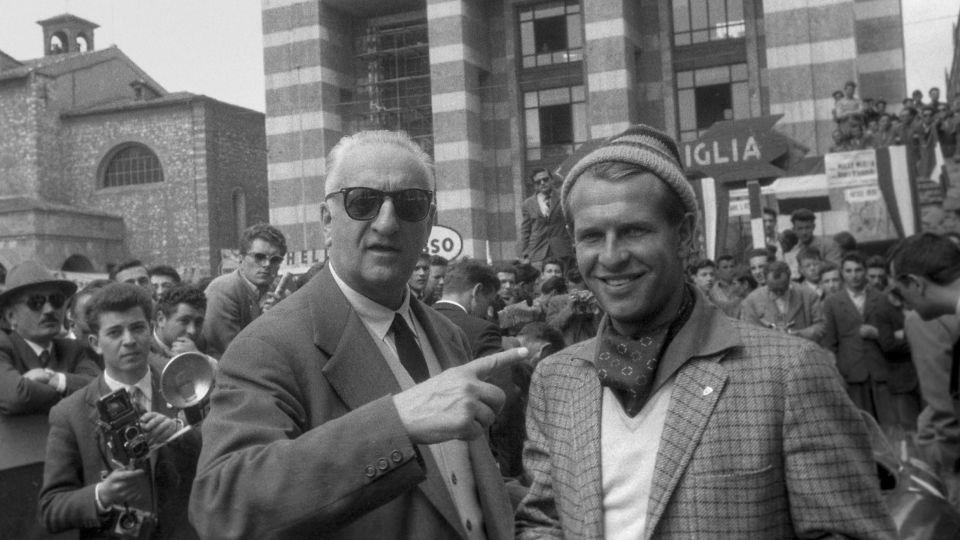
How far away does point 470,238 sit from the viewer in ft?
90.4

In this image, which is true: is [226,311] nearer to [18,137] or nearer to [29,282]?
[29,282]

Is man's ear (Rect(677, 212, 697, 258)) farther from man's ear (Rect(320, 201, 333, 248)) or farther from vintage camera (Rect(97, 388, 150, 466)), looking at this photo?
vintage camera (Rect(97, 388, 150, 466))

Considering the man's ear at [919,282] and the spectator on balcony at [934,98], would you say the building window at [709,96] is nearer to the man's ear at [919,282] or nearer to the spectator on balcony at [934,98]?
the spectator on balcony at [934,98]

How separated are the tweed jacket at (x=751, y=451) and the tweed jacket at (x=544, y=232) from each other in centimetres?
895

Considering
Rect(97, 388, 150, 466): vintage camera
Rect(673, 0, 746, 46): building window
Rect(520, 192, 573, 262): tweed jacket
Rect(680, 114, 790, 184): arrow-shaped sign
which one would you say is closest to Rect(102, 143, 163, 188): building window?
Rect(673, 0, 746, 46): building window

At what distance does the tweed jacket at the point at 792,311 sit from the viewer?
10211 mm

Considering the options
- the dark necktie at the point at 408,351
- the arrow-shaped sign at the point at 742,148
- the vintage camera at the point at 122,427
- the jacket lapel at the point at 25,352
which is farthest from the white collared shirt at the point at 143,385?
the arrow-shaped sign at the point at 742,148

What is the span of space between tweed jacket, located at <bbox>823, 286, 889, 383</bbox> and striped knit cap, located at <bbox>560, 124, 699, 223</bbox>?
335 inches

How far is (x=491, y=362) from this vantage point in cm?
235

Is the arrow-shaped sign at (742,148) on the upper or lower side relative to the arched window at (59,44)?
lower

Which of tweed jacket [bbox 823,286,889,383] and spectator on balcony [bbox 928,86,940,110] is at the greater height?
spectator on balcony [bbox 928,86,940,110]

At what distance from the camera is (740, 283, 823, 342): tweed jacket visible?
10.2m

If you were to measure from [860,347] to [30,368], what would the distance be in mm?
8145

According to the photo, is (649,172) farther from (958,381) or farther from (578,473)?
(958,381)
